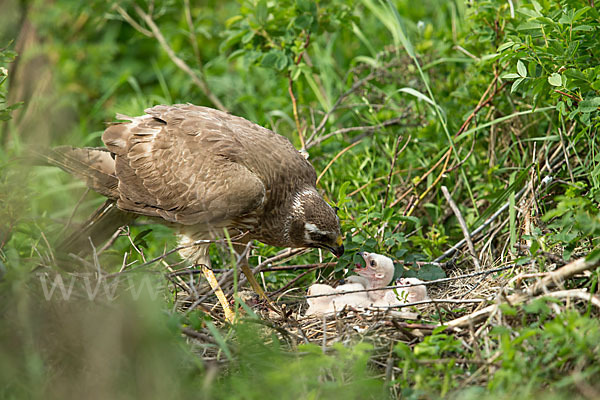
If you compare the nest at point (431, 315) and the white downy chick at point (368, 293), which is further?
the white downy chick at point (368, 293)

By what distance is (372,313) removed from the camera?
375cm

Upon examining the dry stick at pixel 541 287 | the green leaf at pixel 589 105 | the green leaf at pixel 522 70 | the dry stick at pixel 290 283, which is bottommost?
the dry stick at pixel 290 283

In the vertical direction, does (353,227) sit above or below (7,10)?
below

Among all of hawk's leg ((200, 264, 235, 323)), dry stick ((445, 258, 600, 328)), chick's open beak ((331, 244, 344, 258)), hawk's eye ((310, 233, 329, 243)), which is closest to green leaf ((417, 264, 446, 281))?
chick's open beak ((331, 244, 344, 258))

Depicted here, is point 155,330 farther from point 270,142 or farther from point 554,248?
point 554,248

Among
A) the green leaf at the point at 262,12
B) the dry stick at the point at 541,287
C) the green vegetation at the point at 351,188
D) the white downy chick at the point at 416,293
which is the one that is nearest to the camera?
the green vegetation at the point at 351,188

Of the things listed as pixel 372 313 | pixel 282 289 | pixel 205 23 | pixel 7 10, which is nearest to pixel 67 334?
pixel 372 313

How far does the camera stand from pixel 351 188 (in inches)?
220

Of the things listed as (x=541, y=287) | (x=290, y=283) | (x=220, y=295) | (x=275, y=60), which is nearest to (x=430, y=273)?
(x=290, y=283)

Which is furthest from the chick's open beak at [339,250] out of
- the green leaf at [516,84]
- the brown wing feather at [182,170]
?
the green leaf at [516,84]

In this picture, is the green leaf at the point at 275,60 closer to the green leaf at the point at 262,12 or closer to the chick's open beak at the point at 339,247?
the green leaf at the point at 262,12

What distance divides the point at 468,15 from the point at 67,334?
3989mm

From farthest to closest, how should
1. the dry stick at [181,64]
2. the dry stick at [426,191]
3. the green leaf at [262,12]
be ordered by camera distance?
1. the dry stick at [181,64]
2. the green leaf at [262,12]
3. the dry stick at [426,191]

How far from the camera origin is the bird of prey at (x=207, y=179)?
444 centimetres
